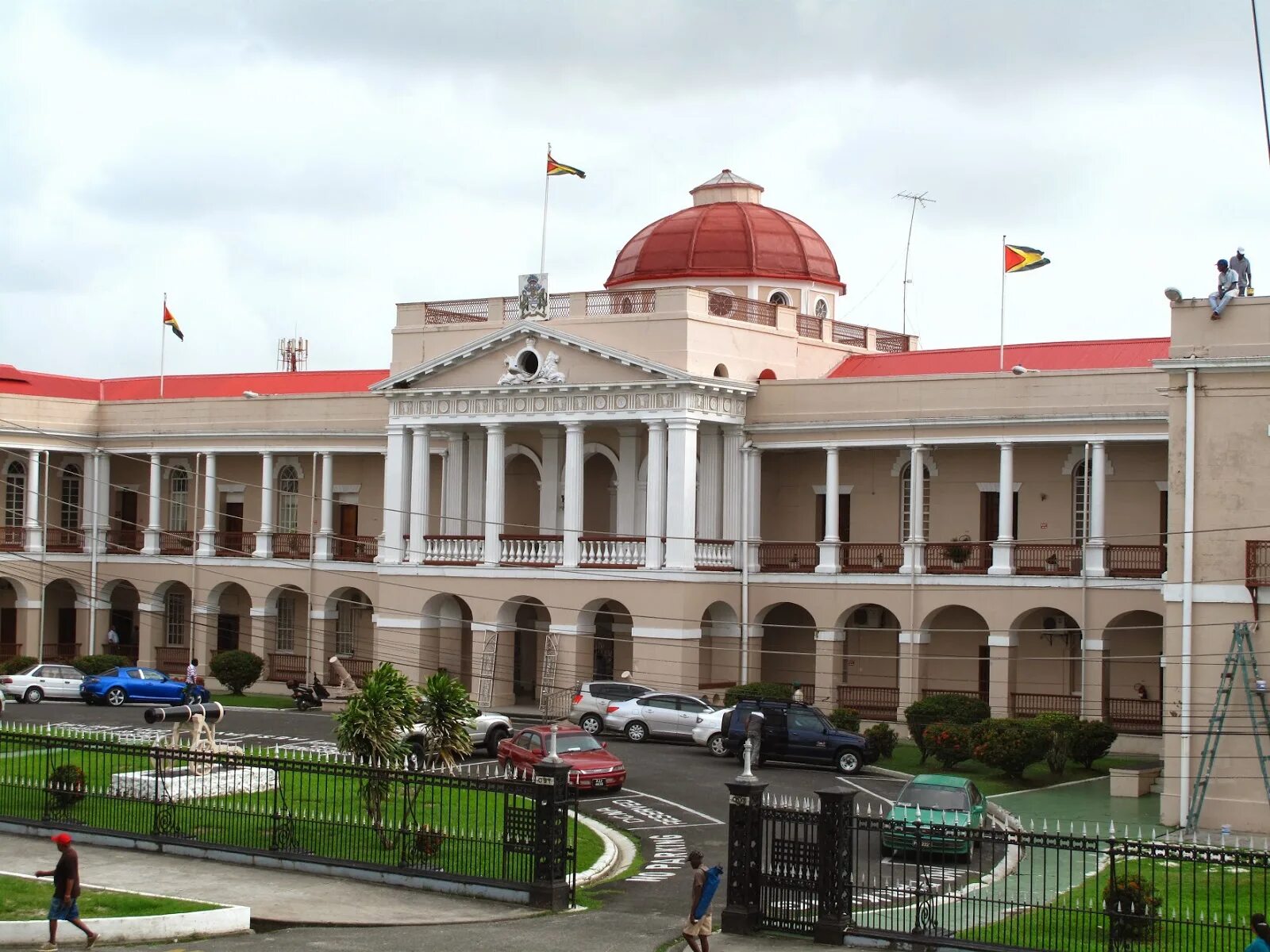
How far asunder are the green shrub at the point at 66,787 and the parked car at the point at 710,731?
1537cm

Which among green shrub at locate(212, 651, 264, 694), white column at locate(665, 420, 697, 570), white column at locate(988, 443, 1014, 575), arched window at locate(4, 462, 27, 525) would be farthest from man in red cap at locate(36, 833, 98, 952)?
arched window at locate(4, 462, 27, 525)

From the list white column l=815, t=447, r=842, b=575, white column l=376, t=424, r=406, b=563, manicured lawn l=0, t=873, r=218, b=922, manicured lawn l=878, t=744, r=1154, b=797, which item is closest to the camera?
manicured lawn l=0, t=873, r=218, b=922

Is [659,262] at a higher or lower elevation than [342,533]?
higher

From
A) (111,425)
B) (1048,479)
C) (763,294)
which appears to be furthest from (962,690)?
(111,425)

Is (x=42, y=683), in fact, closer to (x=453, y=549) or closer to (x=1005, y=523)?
(x=453, y=549)

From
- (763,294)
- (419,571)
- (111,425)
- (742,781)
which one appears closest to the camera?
(742,781)

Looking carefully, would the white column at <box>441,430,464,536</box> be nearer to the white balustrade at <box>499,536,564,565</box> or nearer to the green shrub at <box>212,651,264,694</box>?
the white balustrade at <box>499,536,564,565</box>

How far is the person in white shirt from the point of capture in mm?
31734

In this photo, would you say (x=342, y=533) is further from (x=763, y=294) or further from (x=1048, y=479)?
(x=1048, y=479)

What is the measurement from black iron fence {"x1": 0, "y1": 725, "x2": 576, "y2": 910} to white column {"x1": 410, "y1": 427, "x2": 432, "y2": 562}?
20.7 m

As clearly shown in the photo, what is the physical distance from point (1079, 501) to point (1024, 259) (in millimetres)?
5994

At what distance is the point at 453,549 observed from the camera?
50719mm

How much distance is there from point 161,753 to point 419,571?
23.6 meters

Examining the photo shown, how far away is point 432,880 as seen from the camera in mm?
24734
